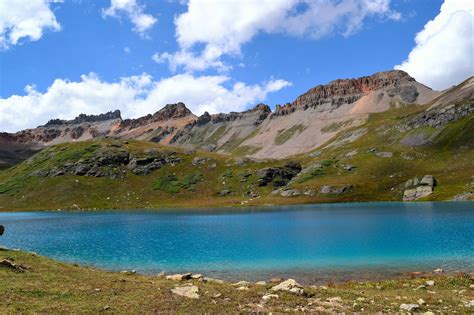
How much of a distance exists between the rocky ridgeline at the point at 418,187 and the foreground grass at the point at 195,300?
162m

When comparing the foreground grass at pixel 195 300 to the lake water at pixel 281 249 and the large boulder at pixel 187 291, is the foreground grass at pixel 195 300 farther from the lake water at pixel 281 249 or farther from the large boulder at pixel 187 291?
the lake water at pixel 281 249

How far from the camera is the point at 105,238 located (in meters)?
85.5

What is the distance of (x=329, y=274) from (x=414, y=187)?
164290 millimetres

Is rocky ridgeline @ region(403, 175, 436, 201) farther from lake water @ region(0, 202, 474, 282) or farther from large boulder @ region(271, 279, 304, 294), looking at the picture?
large boulder @ region(271, 279, 304, 294)

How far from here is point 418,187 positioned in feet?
618

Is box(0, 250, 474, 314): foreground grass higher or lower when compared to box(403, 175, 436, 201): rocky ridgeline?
lower

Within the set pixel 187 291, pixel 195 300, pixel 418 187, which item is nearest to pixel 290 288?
pixel 195 300

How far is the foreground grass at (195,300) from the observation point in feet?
76.9

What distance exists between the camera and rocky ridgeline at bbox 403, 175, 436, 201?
7218 inches

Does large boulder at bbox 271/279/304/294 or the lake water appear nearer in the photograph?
large boulder at bbox 271/279/304/294

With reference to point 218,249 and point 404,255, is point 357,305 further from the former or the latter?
point 218,249

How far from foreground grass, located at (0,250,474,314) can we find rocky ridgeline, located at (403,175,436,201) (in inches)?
6360

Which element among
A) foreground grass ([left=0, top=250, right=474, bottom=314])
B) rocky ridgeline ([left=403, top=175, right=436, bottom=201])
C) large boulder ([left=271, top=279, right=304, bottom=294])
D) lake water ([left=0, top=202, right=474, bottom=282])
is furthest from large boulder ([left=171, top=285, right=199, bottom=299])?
rocky ridgeline ([left=403, top=175, right=436, bottom=201])

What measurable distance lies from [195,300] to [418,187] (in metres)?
185
